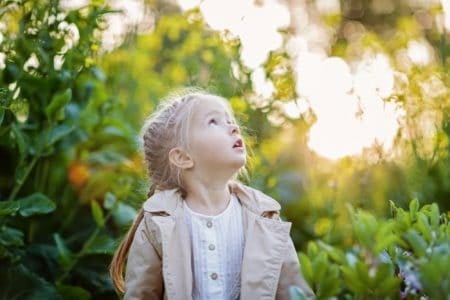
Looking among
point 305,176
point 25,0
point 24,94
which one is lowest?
point 305,176

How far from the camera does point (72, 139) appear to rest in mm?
3852

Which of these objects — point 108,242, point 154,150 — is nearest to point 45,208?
point 108,242

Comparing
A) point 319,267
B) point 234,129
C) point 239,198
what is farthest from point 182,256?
point 319,267

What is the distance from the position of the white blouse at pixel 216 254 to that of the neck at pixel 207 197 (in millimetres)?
20

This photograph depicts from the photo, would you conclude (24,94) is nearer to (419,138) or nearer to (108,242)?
(108,242)

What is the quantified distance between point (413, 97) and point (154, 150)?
4.95 feet

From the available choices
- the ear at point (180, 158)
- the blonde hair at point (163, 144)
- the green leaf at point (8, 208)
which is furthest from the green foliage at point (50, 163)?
the ear at point (180, 158)

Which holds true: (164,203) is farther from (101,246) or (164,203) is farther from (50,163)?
(50,163)

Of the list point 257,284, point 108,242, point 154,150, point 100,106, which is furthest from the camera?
point 100,106

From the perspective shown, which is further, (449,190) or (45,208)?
(449,190)

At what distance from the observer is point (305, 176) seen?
4.11 metres

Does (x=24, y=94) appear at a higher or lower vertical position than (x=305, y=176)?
higher

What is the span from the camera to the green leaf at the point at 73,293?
3.19 metres

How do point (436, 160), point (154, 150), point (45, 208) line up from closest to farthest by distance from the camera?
point (154, 150) → point (45, 208) → point (436, 160)
